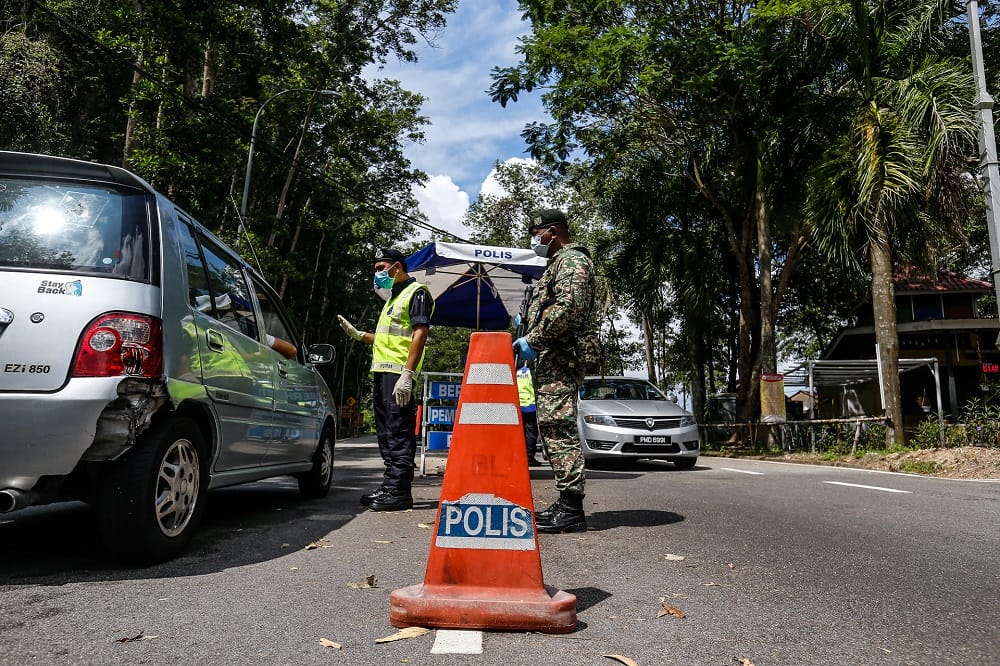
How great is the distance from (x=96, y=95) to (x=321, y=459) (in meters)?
15.8

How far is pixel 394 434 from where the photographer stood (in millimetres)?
5957

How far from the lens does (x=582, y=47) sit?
17406 mm

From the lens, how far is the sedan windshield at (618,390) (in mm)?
12562

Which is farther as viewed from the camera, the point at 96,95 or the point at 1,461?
the point at 96,95

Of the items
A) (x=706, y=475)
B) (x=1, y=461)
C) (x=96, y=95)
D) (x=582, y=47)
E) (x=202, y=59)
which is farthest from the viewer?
(x=96, y=95)

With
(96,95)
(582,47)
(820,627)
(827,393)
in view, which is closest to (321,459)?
(820,627)

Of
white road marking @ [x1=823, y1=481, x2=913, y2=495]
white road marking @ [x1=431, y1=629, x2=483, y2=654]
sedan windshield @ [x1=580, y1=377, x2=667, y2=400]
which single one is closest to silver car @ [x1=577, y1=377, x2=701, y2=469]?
sedan windshield @ [x1=580, y1=377, x2=667, y2=400]

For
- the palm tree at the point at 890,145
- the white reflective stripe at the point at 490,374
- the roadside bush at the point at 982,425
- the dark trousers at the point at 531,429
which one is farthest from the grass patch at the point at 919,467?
the white reflective stripe at the point at 490,374

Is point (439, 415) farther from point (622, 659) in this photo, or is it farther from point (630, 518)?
point (622, 659)

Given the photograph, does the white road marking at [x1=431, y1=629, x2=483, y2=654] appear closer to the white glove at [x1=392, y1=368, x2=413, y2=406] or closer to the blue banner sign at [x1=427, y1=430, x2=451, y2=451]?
the white glove at [x1=392, y1=368, x2=413, y2=406]

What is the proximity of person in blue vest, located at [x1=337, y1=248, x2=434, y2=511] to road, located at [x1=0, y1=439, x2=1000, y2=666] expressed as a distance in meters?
0.25

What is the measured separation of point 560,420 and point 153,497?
2332 mm

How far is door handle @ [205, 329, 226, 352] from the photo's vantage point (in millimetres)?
4371

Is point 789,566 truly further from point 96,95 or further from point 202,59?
point 96,95
